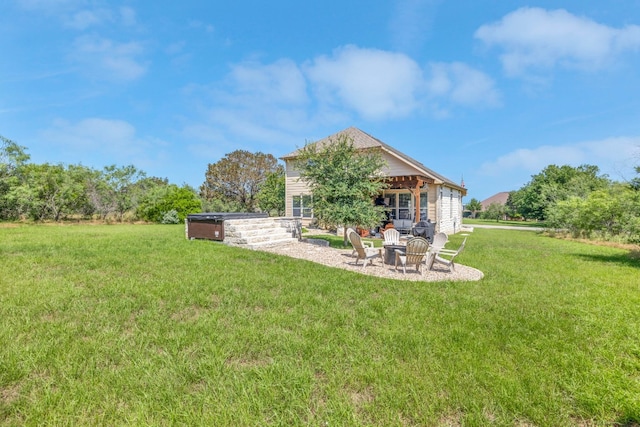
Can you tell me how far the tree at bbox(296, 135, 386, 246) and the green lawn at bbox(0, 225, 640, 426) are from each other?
15.1 ft

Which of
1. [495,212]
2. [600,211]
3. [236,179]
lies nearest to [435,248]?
[600,211]

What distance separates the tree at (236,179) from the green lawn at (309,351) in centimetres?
2863

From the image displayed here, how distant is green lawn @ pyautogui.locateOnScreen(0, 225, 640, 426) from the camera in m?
2.44

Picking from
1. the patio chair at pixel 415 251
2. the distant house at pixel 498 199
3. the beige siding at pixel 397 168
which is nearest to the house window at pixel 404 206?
the beige siding at pixel 397 168

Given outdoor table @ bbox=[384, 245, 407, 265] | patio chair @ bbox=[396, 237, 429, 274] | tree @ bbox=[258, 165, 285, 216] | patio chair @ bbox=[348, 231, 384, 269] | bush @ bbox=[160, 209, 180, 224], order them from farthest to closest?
tree @ bbox=[258, 165, 285, 216], bush @ bbox=[160, 209, 180, 224], outdoor table @ bbox=[384, 245, 407, 265], patio chair @ bbox=[348, 231, 384, 269], patio chair @ bbox=[396, 237, 429, 274]

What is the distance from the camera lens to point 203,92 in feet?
63.0

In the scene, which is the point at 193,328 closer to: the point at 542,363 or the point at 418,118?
the point at 542,363

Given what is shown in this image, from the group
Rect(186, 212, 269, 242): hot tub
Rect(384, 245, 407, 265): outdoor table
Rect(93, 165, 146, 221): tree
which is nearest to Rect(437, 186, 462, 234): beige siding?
Rect(384, 245, 407, 265): outdoor table

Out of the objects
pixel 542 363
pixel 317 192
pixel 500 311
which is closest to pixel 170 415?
pixel 542 363

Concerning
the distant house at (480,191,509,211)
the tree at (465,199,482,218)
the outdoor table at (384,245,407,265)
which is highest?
the distant house at (480,191,509,211)

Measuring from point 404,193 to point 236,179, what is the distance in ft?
72.3

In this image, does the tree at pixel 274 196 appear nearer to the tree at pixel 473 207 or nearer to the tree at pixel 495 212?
the tree at pixel 495 212

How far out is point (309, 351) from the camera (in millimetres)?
3355

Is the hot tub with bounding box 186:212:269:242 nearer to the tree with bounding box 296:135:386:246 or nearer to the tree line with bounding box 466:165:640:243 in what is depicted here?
the tree with bounding box 296:135:386:246
